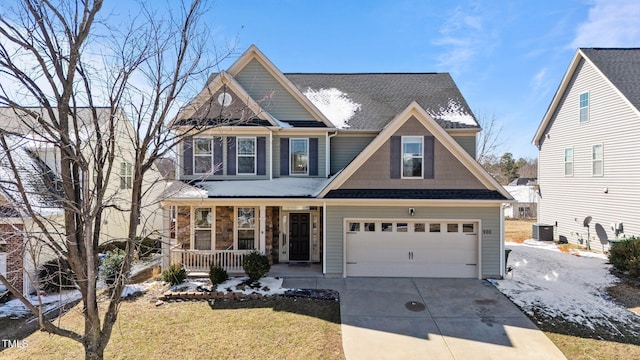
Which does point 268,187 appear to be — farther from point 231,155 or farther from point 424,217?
point 424,217

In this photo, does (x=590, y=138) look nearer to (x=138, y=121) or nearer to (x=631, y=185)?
(x=631, y=185)

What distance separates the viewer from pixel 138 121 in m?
4.94

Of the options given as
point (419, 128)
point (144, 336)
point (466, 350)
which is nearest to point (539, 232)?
point (419, 128)

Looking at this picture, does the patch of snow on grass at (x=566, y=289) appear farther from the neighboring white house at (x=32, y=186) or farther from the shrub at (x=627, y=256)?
the neighboring white house at (x=32, y=186)

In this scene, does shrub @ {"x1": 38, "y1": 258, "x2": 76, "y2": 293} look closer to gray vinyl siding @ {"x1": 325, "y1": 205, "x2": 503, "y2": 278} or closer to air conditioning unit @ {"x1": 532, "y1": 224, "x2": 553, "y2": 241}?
gray vinyl siding @ {"x1": 325, "y1": 205, "x2": 503, "y2": 278}

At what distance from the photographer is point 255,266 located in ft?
34.5

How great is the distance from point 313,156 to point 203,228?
5.30m

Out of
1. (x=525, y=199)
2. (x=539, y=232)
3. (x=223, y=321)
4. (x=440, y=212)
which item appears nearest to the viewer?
(x=223, y=321)

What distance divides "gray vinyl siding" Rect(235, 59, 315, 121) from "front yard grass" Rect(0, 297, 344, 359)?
756 centimetres

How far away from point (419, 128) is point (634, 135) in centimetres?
1032

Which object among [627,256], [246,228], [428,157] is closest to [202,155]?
[246,228]

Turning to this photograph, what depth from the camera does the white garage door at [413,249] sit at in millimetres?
11352

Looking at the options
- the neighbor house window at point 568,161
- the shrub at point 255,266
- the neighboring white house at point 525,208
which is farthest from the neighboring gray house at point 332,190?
the neighboring white house at point 525,208

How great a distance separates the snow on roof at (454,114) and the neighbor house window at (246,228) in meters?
9.11
